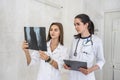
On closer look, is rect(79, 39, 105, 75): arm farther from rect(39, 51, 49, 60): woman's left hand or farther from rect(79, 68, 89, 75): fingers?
rect(39, 51, 49, 60): woman's left hand

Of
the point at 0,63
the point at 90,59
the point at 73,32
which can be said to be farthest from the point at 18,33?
the point at 73,32

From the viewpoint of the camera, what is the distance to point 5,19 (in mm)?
1912

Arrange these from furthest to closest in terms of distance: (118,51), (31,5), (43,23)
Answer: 1. (118,51)
2. (43,23)
3. (31,5)

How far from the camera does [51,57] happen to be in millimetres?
1703

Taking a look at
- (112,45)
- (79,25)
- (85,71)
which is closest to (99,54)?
(85,71)

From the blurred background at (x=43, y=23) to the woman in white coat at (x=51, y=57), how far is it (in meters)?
0.38

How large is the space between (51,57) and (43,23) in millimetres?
962

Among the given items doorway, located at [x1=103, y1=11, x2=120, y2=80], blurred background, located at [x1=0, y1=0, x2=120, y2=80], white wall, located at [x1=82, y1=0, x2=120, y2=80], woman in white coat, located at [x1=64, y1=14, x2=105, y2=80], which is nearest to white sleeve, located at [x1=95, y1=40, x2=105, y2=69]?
woman in white coat, located at [x1=64, y1=14, x2=105, y2=80]

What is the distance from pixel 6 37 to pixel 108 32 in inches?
121

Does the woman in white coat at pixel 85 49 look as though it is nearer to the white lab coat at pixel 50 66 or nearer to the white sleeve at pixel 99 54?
the white sleeve at pixel 99 54

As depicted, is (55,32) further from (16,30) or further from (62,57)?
(16,30)

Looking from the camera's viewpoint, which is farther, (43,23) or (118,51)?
(118,51)

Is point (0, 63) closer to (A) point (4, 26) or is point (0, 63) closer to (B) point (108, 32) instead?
(A) point (4, 26)

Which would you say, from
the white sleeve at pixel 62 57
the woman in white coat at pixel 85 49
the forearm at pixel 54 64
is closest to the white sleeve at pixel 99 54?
the woman in white coat at pixel 85 49
